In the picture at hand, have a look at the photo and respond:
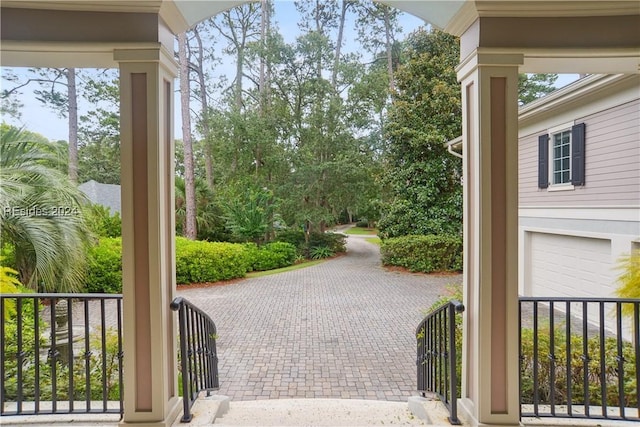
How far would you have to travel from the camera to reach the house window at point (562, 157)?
5.60 meters

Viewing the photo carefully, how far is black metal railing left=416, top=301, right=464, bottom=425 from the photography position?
2.18 metres

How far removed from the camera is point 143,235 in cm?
199

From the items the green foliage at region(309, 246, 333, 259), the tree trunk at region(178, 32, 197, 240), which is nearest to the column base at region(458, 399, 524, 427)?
the tree trunk at region(178, 32, 197, 240)

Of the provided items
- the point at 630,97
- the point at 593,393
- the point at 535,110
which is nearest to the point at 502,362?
the point at 593,393

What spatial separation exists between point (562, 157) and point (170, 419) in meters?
7.00

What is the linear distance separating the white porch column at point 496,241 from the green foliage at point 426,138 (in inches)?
360

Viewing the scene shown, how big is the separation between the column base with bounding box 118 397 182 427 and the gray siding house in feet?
16.2

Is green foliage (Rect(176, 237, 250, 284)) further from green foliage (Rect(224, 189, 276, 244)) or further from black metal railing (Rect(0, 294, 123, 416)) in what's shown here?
black metal railing (Rect(0, 294, 123, 416))

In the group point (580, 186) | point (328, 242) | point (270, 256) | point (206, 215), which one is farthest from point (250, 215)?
point (580, 186)

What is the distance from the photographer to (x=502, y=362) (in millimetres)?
2033

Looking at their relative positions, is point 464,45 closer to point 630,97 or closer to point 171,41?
point 171,41

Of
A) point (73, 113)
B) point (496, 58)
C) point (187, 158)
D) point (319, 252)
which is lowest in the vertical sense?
point (319, 252)

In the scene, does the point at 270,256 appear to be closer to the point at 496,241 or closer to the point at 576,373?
the point at 576,373

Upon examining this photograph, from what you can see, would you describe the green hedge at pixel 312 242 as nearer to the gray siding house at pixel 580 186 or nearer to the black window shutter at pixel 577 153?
the gray siding house at pixel 580 186
